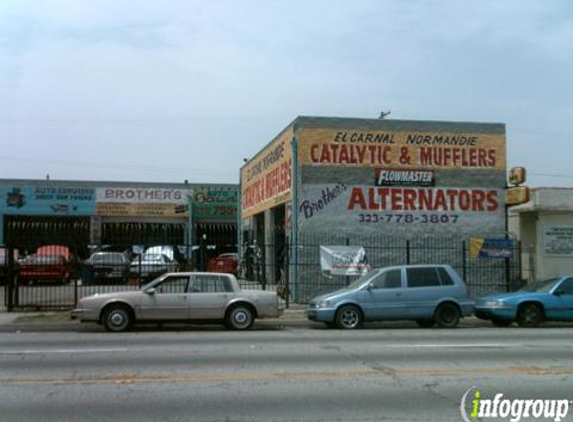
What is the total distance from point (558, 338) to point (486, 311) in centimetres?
315

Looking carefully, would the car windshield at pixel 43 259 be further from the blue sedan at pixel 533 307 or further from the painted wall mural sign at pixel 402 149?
the blue sedan at pixel 533 307

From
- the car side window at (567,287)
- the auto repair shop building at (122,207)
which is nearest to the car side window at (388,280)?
the car side window at (567,287)

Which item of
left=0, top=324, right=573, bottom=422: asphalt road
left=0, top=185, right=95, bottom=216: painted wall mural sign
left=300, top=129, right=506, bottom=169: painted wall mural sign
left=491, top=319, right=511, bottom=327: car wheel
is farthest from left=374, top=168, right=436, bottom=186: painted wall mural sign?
left=0, top=185, right=95, bottom=216: painted wall mural sign

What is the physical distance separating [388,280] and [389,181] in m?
7.18

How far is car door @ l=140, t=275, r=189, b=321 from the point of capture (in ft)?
51.8

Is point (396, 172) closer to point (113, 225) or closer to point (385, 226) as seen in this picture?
point (385, 226)

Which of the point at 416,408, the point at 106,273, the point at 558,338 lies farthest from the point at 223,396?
the point at 106,273

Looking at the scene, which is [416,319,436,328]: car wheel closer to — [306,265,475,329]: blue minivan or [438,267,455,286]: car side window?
[306,265,475,329]: blue minivan

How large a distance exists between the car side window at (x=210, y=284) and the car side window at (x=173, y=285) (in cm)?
23

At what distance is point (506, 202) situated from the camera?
2370 centimetres

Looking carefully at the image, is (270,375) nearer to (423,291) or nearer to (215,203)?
(423,291)

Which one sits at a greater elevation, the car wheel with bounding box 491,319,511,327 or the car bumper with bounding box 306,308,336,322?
the car bumper with bounding box 306,308,336,322

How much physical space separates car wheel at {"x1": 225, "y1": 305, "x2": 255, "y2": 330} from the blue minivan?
1577 mm

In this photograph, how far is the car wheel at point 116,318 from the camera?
51.4ft
